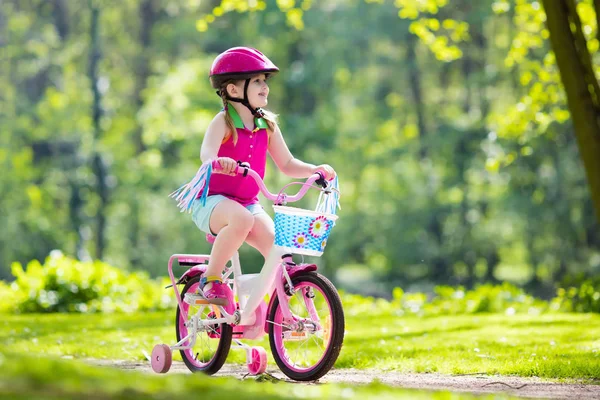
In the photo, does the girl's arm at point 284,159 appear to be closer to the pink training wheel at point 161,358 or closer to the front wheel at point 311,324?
the front wheel at point 311,324

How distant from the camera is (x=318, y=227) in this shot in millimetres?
5078

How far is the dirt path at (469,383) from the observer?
16.4ft

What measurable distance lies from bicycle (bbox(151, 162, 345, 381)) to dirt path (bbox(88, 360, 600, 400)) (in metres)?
0.21

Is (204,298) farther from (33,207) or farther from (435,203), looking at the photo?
(33,207)

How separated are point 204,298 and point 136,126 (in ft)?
97.9

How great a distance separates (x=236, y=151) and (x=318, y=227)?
86 cm

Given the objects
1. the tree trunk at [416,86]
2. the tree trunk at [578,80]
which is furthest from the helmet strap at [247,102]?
the tree trunk at [416,86]

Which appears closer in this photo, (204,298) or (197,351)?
Result: (204,298)

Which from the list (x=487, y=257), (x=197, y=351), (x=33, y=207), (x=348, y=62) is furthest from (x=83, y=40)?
(x=197, y=351)

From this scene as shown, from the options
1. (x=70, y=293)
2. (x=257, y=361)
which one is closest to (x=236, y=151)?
(x=257, y=361)

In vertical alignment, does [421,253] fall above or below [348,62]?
below

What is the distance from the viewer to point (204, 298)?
5609 mm

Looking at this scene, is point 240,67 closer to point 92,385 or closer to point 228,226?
point 228,226

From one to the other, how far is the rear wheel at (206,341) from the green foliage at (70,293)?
6712 millimetres
